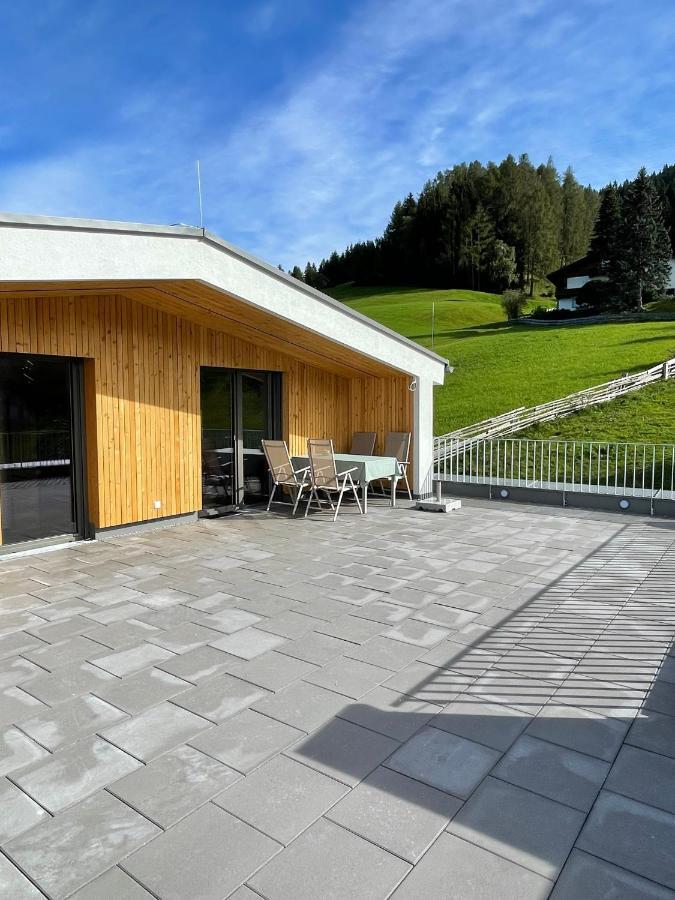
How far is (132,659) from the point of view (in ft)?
12.5

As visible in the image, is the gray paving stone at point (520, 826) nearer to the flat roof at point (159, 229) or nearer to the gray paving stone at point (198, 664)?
the gray paving stone at point (198, 664)

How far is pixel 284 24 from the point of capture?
407 inches

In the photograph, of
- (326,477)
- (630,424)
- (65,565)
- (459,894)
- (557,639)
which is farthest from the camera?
(630,424)

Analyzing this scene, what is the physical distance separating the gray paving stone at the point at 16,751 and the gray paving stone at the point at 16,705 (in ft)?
0.37

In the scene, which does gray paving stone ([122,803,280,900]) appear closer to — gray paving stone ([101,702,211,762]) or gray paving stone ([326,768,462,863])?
gray paving stone ([326,768,462,863])

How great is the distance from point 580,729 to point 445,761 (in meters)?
0.76

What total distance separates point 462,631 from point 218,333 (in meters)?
5.80

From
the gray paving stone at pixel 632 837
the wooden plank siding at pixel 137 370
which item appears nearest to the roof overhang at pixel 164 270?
the wooden plank siding at pixel 137 370

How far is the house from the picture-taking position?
6.04 m

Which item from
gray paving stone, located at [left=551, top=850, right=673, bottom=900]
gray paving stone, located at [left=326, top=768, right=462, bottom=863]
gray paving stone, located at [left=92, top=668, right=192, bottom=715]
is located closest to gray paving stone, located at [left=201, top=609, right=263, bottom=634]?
gray paving stone, located at [left=92, top=668, right=192, bottom=715]

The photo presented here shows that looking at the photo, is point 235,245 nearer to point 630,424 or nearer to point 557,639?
point 557,639

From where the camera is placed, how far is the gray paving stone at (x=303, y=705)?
3066mm

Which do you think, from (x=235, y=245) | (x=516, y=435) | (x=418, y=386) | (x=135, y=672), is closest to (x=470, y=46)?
(x=418, y=386)

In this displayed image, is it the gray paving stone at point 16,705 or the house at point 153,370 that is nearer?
the gray paving stone at point 16,705
